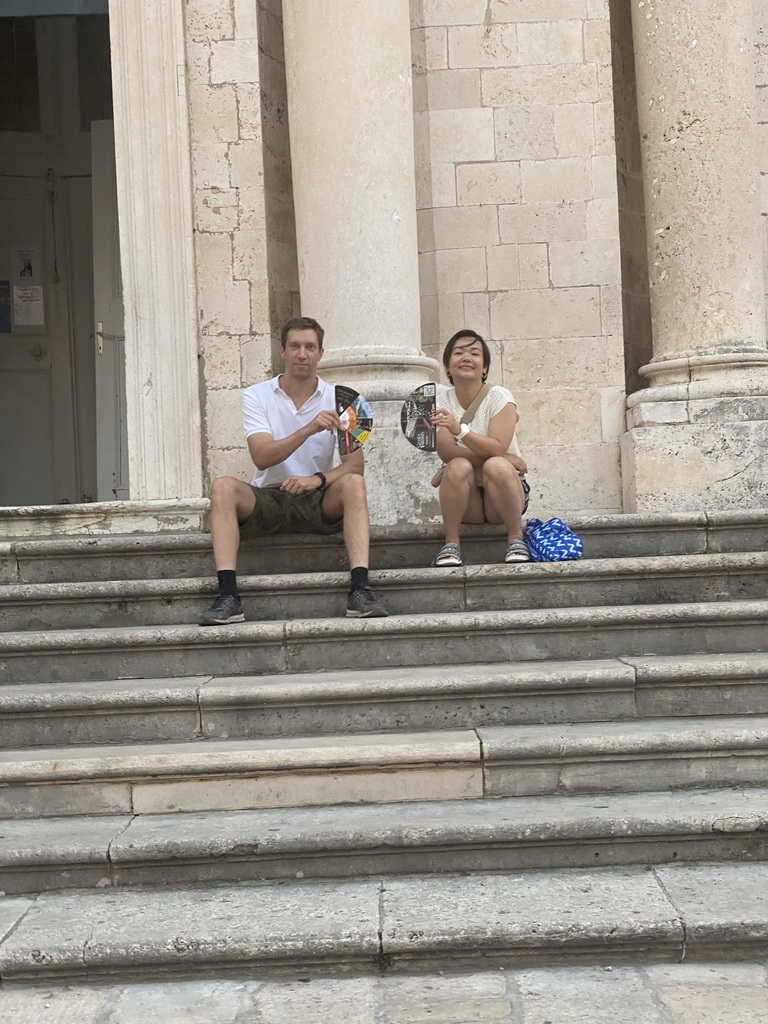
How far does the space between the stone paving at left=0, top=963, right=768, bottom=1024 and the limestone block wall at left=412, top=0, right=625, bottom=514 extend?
429 cm

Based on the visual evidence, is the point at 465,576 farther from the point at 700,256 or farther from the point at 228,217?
the point at 228,217

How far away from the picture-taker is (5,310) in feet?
28.7

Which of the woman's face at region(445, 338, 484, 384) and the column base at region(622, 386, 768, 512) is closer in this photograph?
the woman's face at region(445, 338, 484, 384)

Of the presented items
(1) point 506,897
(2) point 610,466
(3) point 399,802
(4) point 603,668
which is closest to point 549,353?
(2) point 610,466

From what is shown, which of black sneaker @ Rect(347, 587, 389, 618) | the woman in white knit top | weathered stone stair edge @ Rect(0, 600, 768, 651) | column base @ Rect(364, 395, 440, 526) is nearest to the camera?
weathered stone stair edge @ Rect(0, 600, 768, 651)

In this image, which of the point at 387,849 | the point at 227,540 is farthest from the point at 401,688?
the point at 227,540

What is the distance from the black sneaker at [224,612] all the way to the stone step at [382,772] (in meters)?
0.89

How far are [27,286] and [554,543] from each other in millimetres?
5612

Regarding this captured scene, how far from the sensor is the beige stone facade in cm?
598

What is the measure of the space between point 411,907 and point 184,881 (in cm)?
70

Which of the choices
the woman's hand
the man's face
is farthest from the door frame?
the woman's hand

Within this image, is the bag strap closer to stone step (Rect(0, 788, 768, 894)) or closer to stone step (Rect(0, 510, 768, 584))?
stone step (Rect(0, 510, 768, 584))

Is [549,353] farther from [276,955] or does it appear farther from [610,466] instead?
[276,955]

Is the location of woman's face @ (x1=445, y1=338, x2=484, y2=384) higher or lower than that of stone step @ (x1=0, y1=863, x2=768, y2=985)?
higher
